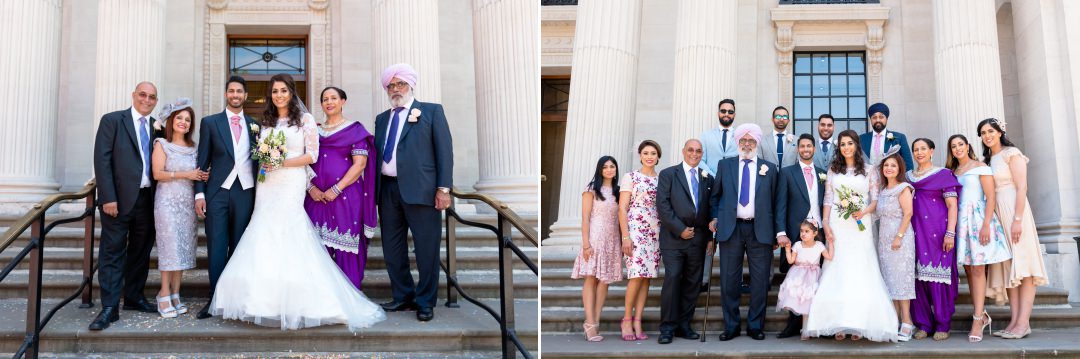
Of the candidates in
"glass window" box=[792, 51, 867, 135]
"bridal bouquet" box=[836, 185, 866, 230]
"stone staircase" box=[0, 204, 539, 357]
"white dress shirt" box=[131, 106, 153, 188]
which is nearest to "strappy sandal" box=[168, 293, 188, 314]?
"stone staircase" box=[0, 204, 539, 357]

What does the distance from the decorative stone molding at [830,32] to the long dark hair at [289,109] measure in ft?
27.7

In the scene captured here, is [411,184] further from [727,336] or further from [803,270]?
[803,270]

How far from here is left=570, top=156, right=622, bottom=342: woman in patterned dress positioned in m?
8.69

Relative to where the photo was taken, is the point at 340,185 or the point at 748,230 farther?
the point at 748,230

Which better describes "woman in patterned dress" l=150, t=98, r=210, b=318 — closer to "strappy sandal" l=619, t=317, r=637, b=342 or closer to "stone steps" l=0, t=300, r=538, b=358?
"stone steps" l=0, t=300, r=538, b=358

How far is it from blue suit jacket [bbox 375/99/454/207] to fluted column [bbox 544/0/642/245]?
4.29m

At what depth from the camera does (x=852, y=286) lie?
836 centimetres

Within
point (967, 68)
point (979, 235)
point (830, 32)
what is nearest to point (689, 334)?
point (979, 235)

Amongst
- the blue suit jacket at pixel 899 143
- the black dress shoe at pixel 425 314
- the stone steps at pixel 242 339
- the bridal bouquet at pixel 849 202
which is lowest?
the stone steps at pixel 242 339

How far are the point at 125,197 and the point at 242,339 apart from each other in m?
1.53

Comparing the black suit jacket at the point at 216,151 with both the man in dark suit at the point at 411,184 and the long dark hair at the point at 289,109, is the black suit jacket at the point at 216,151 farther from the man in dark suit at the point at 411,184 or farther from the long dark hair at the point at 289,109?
the man in dark suit at the point at 411,184

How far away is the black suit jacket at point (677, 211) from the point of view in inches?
334

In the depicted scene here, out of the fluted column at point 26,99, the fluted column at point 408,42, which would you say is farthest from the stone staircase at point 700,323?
the fluted column at point 26,99

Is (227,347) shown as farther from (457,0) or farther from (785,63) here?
(785,63)
